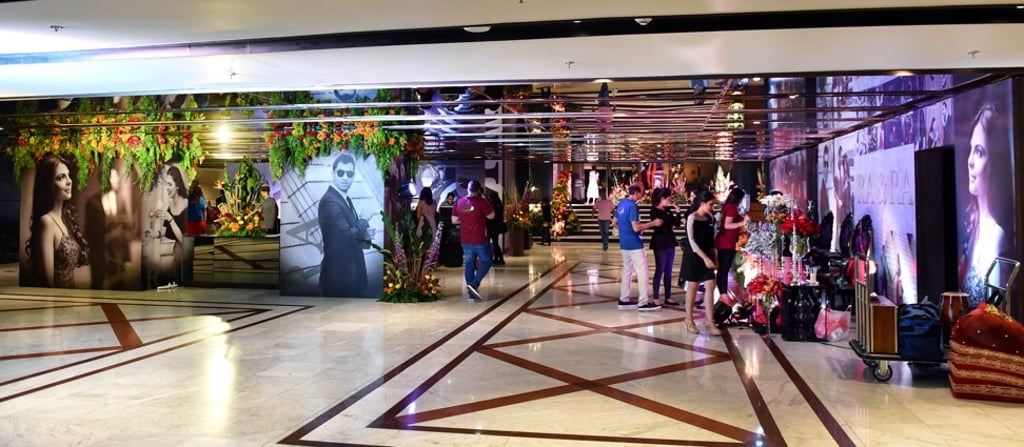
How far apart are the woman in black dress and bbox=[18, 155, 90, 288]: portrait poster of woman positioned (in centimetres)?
925

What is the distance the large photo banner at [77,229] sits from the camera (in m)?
11.1

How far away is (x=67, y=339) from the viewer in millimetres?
6961

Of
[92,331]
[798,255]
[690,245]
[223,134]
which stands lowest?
[92,331]

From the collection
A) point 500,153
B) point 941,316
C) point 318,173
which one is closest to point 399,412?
point 941,316

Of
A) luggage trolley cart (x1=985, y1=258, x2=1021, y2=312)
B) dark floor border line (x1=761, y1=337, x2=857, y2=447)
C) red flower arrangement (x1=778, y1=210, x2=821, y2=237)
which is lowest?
dark floor border line (x1=761, y1=337, x2=857, y2=447)

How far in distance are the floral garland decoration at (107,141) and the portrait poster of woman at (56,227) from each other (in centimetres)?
22

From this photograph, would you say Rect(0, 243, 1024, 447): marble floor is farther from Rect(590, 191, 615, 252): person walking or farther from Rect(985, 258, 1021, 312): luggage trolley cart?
Rect(590, 191, 615, 252): person walking

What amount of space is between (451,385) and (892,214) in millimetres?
6280

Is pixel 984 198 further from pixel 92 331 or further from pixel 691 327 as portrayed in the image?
pixel 92 331

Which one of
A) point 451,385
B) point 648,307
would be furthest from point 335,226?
point 451,385

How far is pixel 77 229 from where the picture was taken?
37.0 ft

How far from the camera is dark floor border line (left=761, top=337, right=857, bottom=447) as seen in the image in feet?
12.8

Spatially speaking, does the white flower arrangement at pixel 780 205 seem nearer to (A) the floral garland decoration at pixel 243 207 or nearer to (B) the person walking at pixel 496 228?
(B) the person walking at pixel 496 228

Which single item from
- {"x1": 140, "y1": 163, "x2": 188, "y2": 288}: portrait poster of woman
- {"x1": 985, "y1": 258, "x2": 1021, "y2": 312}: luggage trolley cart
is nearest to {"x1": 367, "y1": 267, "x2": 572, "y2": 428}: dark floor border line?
{"x1": 985, "y1": 258, "x2": 1021, "y2": 312}: luggage trolley cart
